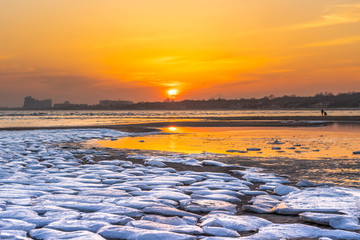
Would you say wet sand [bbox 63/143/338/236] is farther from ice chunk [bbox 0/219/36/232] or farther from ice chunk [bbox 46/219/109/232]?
ice chunk [bbox 0/219/36/232]

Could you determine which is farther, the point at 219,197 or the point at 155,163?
the point at 155,163

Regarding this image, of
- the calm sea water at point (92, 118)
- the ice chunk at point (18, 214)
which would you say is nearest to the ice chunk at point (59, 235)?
the ice chunk at point (18, 214)

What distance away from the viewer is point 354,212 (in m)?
4.73

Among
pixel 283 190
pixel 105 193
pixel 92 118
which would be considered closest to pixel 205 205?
pixel 283 190

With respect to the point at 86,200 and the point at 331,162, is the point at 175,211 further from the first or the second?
the point at 331,162

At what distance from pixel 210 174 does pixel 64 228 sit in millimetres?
4189

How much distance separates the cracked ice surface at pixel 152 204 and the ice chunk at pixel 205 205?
0.01m

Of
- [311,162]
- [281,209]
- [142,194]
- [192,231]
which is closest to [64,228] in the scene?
[192,231]

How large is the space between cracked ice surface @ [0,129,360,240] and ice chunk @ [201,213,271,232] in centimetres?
1

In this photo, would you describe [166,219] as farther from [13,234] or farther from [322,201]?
[322,201]

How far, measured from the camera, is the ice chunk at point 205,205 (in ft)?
16.4

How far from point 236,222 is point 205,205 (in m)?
0.90

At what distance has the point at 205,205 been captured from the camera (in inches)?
204

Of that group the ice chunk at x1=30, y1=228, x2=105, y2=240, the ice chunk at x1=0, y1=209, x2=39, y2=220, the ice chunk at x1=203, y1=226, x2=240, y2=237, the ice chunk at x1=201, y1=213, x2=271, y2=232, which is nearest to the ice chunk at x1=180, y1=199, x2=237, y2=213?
the ice chunk at x1=201, y1=213, x2=271, y2=232
